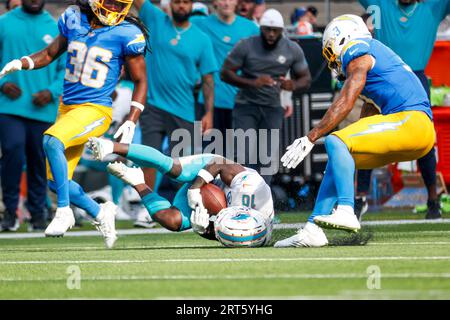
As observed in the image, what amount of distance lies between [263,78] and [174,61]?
96 cm

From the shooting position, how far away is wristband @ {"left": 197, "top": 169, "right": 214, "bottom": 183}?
892 cm

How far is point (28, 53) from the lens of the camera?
1233cm

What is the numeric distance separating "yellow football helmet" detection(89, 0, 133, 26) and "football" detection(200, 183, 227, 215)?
5.19ft

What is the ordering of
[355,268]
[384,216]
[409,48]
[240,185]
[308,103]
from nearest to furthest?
1. [355,268]
2. [240,185]
3. [409,48]
4. [384,216]
5. [308,103]

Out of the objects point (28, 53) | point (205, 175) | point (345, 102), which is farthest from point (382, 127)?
point (28, 53)

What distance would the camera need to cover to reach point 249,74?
1318cm

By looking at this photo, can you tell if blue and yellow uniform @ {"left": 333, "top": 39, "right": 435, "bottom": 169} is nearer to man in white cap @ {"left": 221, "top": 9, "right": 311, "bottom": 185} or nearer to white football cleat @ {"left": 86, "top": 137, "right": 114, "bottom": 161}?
white football cleat @ {"left": 86, "top": 137, "right": 114, "bottom": 161}

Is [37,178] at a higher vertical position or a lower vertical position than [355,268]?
lower

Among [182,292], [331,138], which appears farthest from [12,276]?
[331,138]

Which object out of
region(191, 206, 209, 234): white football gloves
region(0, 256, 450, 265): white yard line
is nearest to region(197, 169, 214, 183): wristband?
region(191, 206, 209, 234): white football gloves

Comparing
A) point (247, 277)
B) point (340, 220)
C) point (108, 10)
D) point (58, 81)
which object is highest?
point (108, 10)

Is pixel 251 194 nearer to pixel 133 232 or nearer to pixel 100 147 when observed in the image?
pixel 100 147

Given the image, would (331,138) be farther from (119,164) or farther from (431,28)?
(431,28)

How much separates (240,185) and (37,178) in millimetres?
4150
